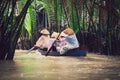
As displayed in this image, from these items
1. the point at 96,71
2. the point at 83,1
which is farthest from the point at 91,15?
the point at 96,71

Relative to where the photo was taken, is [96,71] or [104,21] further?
[104,21]

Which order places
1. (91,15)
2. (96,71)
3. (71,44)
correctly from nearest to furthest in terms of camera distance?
(96,71) → (71,44) → (91,15)

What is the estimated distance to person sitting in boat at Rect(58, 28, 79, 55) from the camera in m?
15.8

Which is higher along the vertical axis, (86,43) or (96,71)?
(96,71)

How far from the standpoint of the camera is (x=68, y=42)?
634 inches

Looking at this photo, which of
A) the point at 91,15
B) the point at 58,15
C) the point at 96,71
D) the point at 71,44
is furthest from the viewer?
the point at 58,15

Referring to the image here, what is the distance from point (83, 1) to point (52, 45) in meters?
2.18

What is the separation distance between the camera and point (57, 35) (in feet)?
53.5

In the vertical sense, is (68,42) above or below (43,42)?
above

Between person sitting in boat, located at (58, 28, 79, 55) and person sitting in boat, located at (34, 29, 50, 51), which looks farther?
person sitting in boat, located at (34, 29, 50, 51)

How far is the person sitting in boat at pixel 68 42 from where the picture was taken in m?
15.8

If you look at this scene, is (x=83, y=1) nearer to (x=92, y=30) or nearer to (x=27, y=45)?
(x=92, y=30)

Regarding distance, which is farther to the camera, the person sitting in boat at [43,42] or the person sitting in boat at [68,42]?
the person sitting in boat at [43,42]

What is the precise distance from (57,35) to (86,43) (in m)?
1.78
